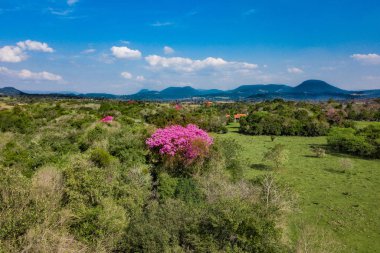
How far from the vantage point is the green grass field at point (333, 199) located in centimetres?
1705

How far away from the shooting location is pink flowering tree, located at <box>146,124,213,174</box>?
18953 mm

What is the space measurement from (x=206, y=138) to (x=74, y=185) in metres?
9.73

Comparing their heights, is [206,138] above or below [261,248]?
above

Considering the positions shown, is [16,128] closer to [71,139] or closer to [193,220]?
[71,139]

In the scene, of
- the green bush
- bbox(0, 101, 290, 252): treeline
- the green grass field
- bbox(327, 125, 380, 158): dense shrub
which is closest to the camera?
bbox(0, 101, 290, 252): treeline

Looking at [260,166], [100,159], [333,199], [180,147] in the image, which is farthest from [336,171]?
[100,159]

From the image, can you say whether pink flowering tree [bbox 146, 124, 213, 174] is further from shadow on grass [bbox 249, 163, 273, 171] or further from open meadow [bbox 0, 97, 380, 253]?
shadow on grass [bbox 249, 163, 273, 171]

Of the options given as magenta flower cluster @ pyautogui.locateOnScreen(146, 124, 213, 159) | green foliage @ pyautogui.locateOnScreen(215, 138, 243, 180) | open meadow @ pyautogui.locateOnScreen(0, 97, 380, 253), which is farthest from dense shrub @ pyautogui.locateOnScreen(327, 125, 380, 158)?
magenta flower cluster @ pyautogui.locateOnScreen(146, 124, 213, 159)

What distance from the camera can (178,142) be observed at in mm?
19047

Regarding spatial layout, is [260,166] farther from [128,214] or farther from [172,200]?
[128,214]

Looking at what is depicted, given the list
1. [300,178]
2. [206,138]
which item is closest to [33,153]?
[206,138]

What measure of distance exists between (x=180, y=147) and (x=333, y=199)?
560 inches

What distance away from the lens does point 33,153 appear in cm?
2256

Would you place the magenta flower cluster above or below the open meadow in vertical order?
above
